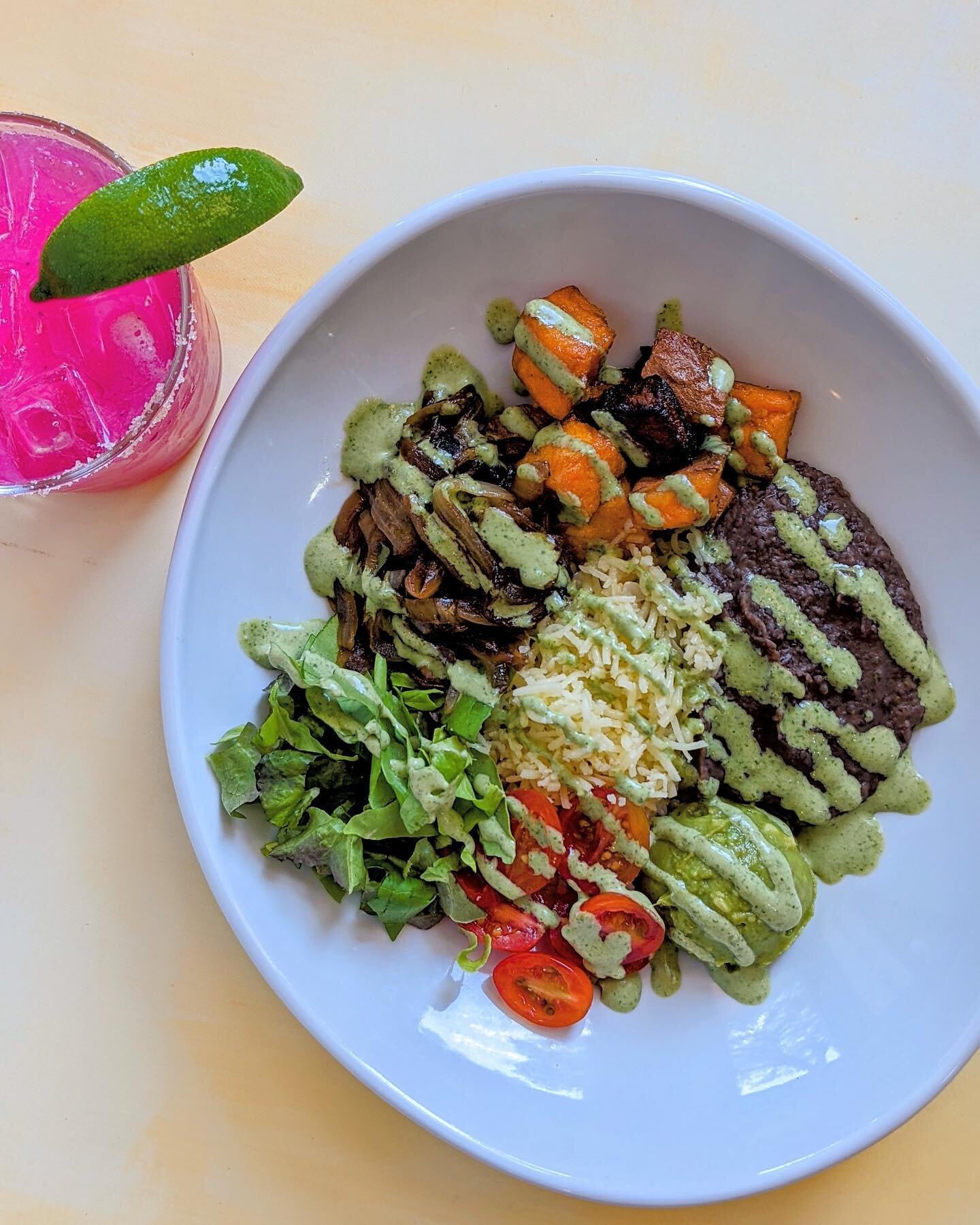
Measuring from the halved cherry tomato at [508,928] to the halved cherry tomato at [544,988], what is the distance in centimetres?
4

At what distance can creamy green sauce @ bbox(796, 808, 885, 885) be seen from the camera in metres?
2.06

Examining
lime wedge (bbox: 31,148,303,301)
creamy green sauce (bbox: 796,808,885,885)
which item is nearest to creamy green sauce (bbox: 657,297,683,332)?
lime wedge (bbox: 31,148,303,301)

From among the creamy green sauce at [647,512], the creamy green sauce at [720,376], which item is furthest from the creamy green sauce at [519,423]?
the creamy green sauce at [720,376]

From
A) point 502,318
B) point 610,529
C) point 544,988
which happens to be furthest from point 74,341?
point 544,988

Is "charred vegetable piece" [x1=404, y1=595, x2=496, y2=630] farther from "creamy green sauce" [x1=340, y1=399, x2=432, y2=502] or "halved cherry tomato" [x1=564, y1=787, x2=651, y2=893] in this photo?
"halved cherry tomato" [x1=564, y1=787, x2=651, y2=893]

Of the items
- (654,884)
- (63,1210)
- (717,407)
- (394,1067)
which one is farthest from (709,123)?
(63,1210)

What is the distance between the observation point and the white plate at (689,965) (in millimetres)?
1835

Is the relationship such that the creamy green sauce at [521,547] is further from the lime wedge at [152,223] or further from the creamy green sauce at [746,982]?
the creamy green sauce at [746,982]

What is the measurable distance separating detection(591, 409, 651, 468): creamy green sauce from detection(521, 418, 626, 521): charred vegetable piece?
0.04ft

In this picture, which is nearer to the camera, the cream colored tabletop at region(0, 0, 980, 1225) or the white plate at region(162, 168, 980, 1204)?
the white plate at region(162, 168, 980, 1204)

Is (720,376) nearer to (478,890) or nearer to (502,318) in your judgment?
(502,318)

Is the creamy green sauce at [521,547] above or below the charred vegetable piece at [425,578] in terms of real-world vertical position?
above

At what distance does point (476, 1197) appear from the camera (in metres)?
2.15

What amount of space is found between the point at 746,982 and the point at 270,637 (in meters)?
A: 1.25
